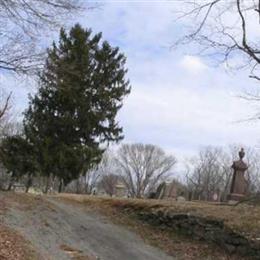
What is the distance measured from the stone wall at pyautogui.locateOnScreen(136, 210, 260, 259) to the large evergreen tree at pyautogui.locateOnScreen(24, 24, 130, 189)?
718 inches

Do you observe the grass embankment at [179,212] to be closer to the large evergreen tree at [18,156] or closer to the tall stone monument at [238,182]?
the tall stone monument at [238,182]

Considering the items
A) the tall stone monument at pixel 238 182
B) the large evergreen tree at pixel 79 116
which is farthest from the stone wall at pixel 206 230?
the large evergreen tree at pixel 79 116

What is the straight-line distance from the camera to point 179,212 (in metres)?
20.7

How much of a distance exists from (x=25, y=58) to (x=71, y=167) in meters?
26.7

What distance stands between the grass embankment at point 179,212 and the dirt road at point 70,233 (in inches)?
25.1

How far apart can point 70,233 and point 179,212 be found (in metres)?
4.47

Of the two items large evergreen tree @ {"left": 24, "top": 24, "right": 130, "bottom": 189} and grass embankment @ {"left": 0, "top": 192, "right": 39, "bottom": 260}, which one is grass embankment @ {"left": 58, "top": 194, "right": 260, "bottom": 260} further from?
large evergreen tree @ {"left": 24, "top": 24, "right": 130, "bottom": 189}

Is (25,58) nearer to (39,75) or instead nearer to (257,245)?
(39,75)

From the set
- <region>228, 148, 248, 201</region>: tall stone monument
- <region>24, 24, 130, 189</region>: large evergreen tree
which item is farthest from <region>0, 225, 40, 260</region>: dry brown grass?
<region>24, 24, 130, 189</region>: large evergreen tree

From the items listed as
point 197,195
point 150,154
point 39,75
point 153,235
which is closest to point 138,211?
Answer: point 153,235

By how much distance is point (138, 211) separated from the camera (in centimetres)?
A: 2250

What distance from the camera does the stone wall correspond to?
56.8ft

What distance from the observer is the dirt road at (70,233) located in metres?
15.7

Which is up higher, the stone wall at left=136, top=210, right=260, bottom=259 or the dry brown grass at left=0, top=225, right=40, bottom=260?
the stone wall at left=136, top=210, right=260, bottom=259
